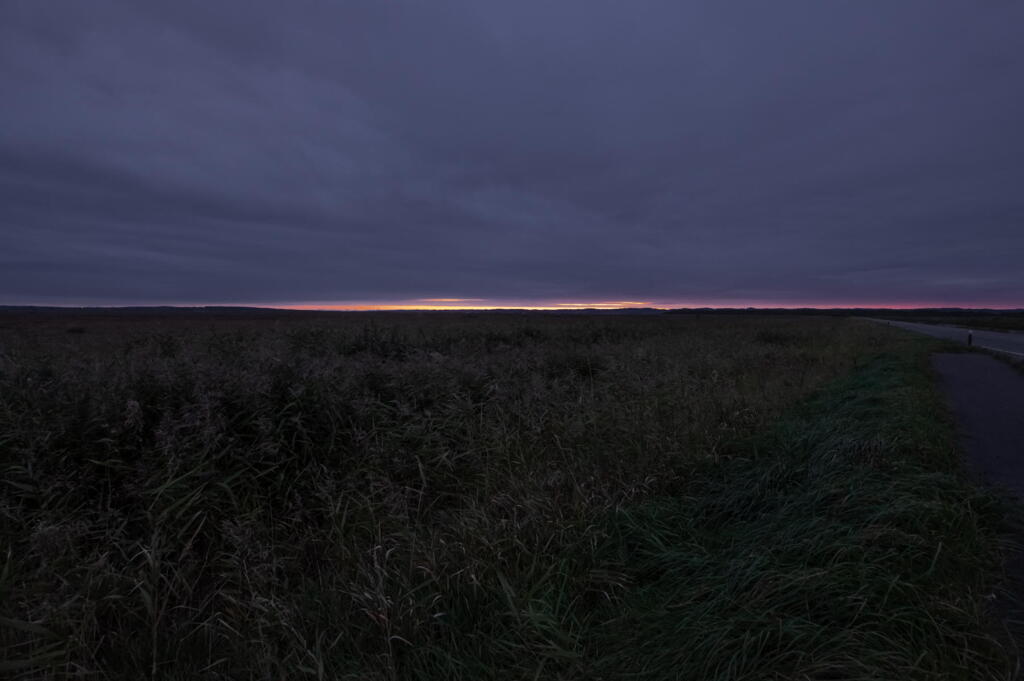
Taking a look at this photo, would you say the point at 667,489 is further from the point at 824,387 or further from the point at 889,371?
the point at 889,371

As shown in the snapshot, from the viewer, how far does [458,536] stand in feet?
11.7

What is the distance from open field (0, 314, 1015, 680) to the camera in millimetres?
2377

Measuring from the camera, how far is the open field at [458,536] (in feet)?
7.80

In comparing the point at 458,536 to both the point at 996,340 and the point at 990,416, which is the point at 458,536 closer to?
the point at 990,416

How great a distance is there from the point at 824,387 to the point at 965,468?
527 cm

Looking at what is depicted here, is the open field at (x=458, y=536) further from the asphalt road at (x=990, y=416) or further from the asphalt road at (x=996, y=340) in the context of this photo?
the asphalt road at (x=996, y=340)

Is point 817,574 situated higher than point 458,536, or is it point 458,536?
point 817,574

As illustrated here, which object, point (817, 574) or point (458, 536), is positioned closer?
point (817, 574)

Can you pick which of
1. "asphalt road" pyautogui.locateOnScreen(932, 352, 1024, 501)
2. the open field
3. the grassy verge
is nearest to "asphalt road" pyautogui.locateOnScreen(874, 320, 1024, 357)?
"asphalt road" pyautogui.locateOnScreen(932, 352, 1024, 501)

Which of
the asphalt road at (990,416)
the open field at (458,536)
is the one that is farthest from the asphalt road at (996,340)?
the open field at (458,536)

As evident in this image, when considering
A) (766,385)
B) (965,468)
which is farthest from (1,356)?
(766,385)

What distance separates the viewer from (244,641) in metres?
2.80

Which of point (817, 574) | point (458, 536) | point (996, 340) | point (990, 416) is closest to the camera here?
point (817, 574)

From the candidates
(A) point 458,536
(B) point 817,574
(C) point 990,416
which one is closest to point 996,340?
(C) point 990,416
